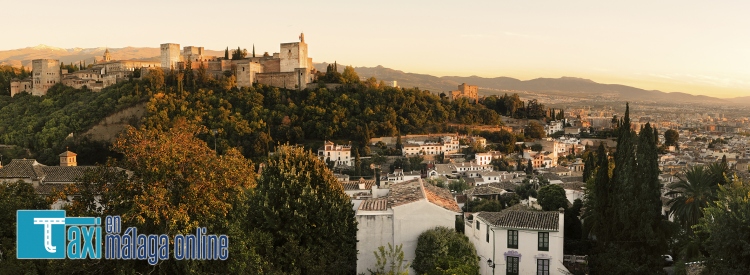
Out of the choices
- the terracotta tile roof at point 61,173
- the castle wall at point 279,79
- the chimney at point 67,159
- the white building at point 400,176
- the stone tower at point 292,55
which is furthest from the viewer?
the stone tower at point 292,55

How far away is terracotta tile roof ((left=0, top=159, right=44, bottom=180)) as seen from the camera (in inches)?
1180

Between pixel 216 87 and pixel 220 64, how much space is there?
6005 millimetres

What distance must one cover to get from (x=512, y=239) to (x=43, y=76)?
75.1m

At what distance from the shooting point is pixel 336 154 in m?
61.2

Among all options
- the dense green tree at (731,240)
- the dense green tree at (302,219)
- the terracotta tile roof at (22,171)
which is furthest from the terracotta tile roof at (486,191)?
the dense green tree at (731,240)

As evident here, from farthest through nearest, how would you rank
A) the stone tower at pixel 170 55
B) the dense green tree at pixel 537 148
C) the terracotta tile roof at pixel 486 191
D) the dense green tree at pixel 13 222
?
the stone tower at pixel 170 55
the dense green tree at pixel 537 148
the terracotta tile roof at pixel 486 191
the dense green tree at pixel 13 222

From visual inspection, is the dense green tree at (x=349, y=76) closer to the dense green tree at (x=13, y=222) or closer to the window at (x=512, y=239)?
the dense green tree at (x=13, y=222)

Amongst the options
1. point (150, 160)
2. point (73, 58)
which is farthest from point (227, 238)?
point (73, 58)

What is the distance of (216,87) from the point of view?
6750 cm

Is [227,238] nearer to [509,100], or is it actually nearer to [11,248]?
[11,248]

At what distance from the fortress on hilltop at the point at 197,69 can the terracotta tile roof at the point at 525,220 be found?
5457 cm

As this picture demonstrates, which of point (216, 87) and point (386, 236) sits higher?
point (216, 87)

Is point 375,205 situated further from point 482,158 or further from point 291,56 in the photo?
point 291,56

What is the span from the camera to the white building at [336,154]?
60.7 metres
